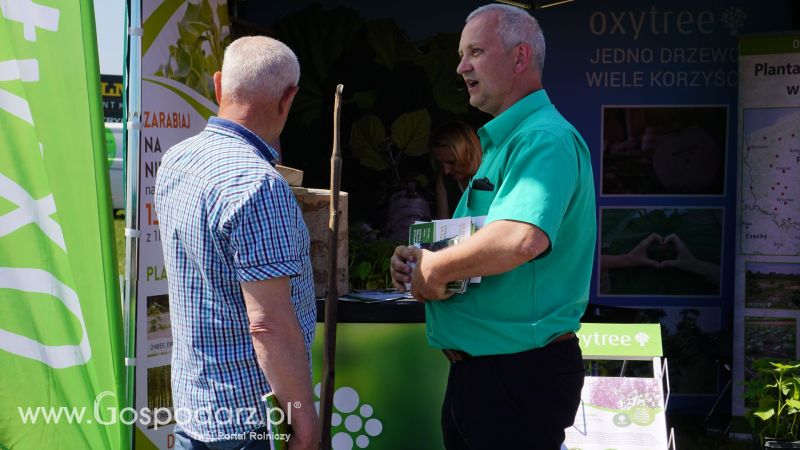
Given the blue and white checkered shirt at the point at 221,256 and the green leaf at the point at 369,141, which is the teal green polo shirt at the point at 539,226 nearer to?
the blue and white checkered shirt at the point at 221,256

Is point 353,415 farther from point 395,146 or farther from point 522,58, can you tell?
point 395,146

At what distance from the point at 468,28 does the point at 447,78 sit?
3738mm

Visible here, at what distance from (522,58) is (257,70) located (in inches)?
29.5

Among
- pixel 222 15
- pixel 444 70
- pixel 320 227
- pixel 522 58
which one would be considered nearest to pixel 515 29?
pixel 522 58

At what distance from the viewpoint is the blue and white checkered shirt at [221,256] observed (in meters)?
1.90

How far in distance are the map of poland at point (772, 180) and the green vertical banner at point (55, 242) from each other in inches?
155

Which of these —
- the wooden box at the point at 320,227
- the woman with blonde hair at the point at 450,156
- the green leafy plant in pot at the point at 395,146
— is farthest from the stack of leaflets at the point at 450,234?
the green leafy plant in pot at the point at 395,146

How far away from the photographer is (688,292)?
599 centimetres

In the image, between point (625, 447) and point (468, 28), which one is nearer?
point (468, 28)

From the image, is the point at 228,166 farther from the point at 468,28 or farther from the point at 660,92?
the point at 660,92

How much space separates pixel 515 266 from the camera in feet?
7.19

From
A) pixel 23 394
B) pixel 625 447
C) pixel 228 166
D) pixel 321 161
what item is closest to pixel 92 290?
pixel 23 394

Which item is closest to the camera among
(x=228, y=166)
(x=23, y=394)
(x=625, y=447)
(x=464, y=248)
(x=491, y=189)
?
(x=228, y=166)

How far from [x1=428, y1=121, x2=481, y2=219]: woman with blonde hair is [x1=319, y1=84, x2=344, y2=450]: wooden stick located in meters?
2.78
